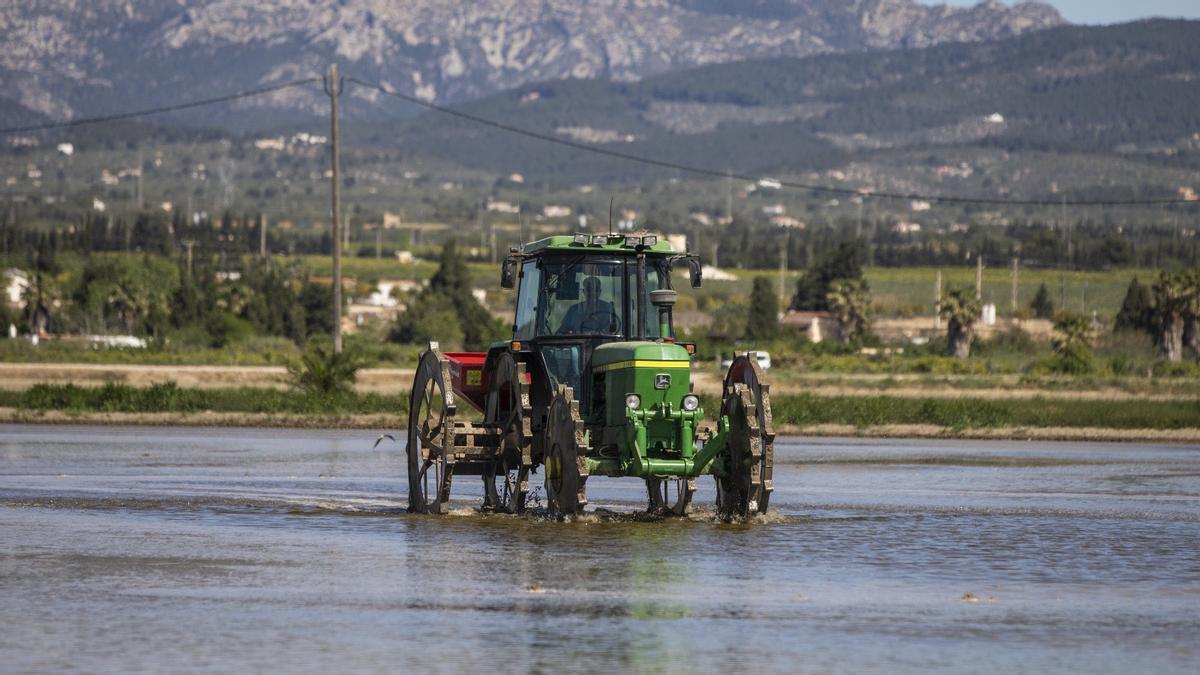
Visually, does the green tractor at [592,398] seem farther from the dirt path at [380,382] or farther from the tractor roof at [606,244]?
the dirt path at [380,382]

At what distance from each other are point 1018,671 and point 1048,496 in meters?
15.3

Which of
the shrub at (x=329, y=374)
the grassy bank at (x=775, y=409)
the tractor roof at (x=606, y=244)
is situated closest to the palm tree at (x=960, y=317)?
the grassy bank at (x=775, y=409)

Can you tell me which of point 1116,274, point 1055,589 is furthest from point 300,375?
point 1116,274

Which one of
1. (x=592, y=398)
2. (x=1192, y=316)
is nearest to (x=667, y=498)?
(x=592, y=398)

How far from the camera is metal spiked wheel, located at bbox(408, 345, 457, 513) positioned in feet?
73.8

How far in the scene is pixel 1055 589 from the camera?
1675 centimetres

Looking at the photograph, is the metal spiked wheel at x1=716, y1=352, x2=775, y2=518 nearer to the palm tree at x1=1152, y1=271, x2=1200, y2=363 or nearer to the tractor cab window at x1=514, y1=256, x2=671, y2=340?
the tractor cab window at x1=514, y1=256, x2=671, y2=340

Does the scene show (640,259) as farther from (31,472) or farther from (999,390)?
(999,390)

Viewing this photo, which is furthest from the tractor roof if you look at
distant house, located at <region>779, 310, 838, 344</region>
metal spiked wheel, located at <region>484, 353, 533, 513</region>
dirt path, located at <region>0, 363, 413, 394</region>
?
distant house, located at <region>779, 310, 838, 344</region>

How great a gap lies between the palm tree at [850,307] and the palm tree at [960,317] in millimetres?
16614

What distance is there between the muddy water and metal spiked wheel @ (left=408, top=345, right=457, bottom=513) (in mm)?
451

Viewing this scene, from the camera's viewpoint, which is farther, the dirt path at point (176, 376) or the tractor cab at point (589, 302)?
the dirt path at point (176, 376)

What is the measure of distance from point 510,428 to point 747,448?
2909mm

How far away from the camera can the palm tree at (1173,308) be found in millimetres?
107625
